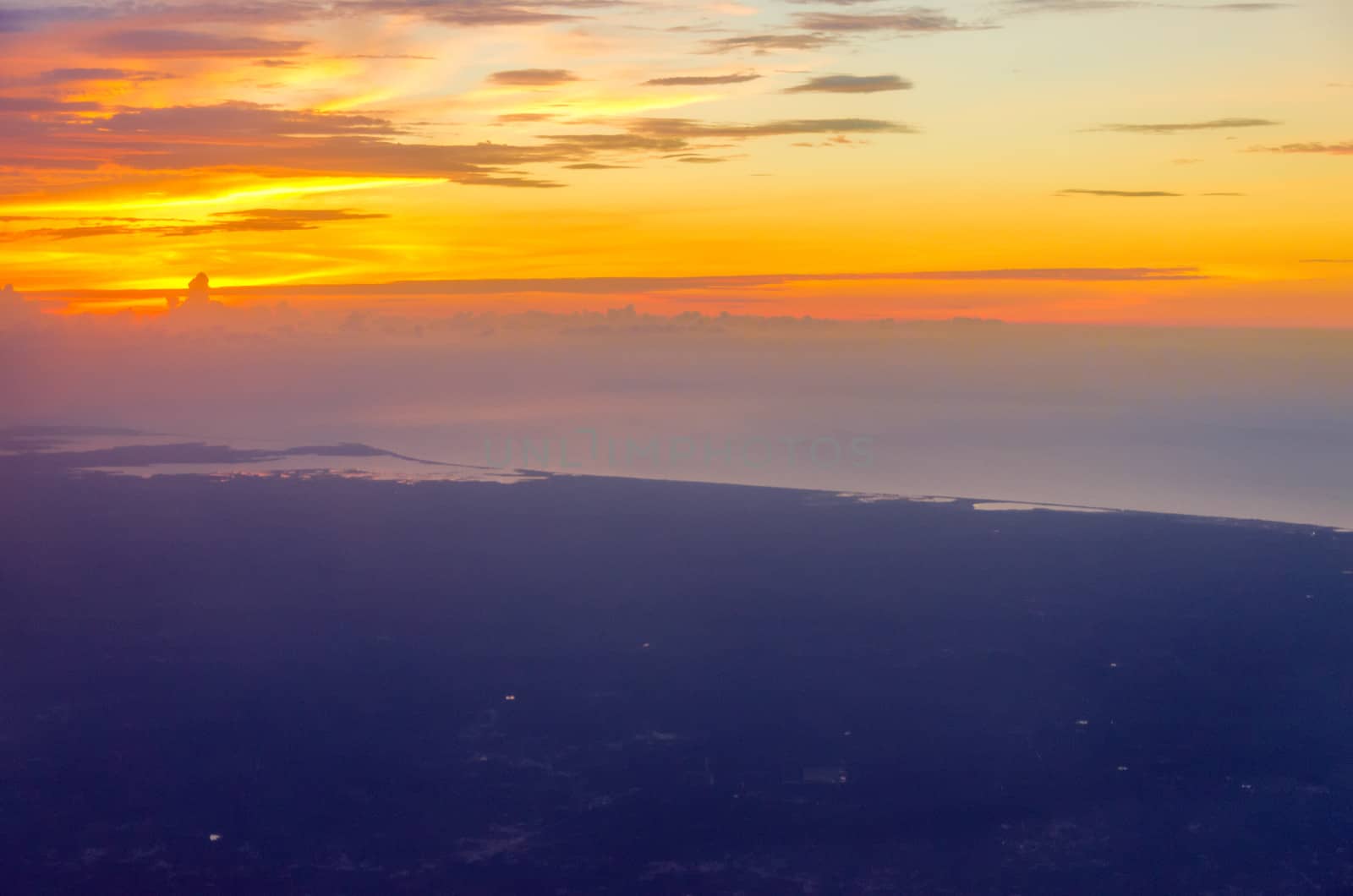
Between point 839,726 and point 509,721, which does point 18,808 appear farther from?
point 839,726

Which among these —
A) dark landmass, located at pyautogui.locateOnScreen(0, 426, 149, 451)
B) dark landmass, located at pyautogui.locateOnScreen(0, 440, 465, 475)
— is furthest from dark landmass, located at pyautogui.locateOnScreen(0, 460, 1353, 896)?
dark landmass, located at pyautogui.locateOnScreen(0, 426, 149, 451)

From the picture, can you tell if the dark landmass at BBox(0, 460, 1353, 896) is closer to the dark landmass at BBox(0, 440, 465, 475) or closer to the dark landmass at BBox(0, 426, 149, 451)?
the dark landmass at BBox(0, 440, 465, 475)

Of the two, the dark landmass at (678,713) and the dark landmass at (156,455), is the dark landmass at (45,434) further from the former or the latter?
the dark landmass at (678,713)

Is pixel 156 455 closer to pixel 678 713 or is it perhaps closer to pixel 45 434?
pixel 45 434

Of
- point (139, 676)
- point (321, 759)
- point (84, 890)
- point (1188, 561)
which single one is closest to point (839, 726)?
point (321, 759)

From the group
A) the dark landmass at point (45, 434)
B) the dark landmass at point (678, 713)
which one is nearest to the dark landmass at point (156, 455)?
the dark landmass at point (45, 434)

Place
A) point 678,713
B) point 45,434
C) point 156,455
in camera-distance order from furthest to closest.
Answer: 1. point 45,434
2. point 156,455
3. point 678,713

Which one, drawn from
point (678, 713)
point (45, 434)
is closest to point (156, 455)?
point (45, 434)

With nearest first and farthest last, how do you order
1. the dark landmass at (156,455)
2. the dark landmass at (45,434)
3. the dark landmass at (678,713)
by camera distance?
1. the dark landmass at (678,713)
2. the dark landmass at (156,455)
3. the dark landmass at (45,434)

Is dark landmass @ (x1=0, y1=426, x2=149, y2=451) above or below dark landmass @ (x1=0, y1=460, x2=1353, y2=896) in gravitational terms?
below

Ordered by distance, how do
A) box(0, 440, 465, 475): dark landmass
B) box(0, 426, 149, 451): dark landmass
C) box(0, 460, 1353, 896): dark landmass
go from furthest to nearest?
box(0, 426, 149, 451): dark landmass, box(0, 440, 465, 475): dark landmass, box(0, 460, 1353, 896): dark landmass
